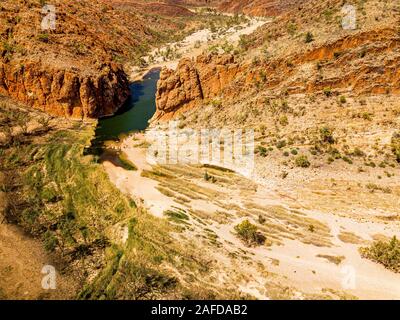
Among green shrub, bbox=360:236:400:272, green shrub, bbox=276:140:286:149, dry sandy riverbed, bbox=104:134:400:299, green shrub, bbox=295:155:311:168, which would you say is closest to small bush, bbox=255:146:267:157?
green shrub, bbox=276:140:286:149

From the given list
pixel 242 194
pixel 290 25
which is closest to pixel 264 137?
pixel 242 194

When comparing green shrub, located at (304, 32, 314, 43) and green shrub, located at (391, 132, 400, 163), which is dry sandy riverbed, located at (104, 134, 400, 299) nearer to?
green shrub, located at (391, 132, 400, 163)

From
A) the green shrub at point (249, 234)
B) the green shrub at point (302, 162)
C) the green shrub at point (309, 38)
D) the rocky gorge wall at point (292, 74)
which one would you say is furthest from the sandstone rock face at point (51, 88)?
the green shrub at point (249, 234)

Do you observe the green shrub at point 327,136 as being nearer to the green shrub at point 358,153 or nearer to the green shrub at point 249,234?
the green shrub at point 358,153

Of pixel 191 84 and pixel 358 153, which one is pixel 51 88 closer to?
pixel 191 84
